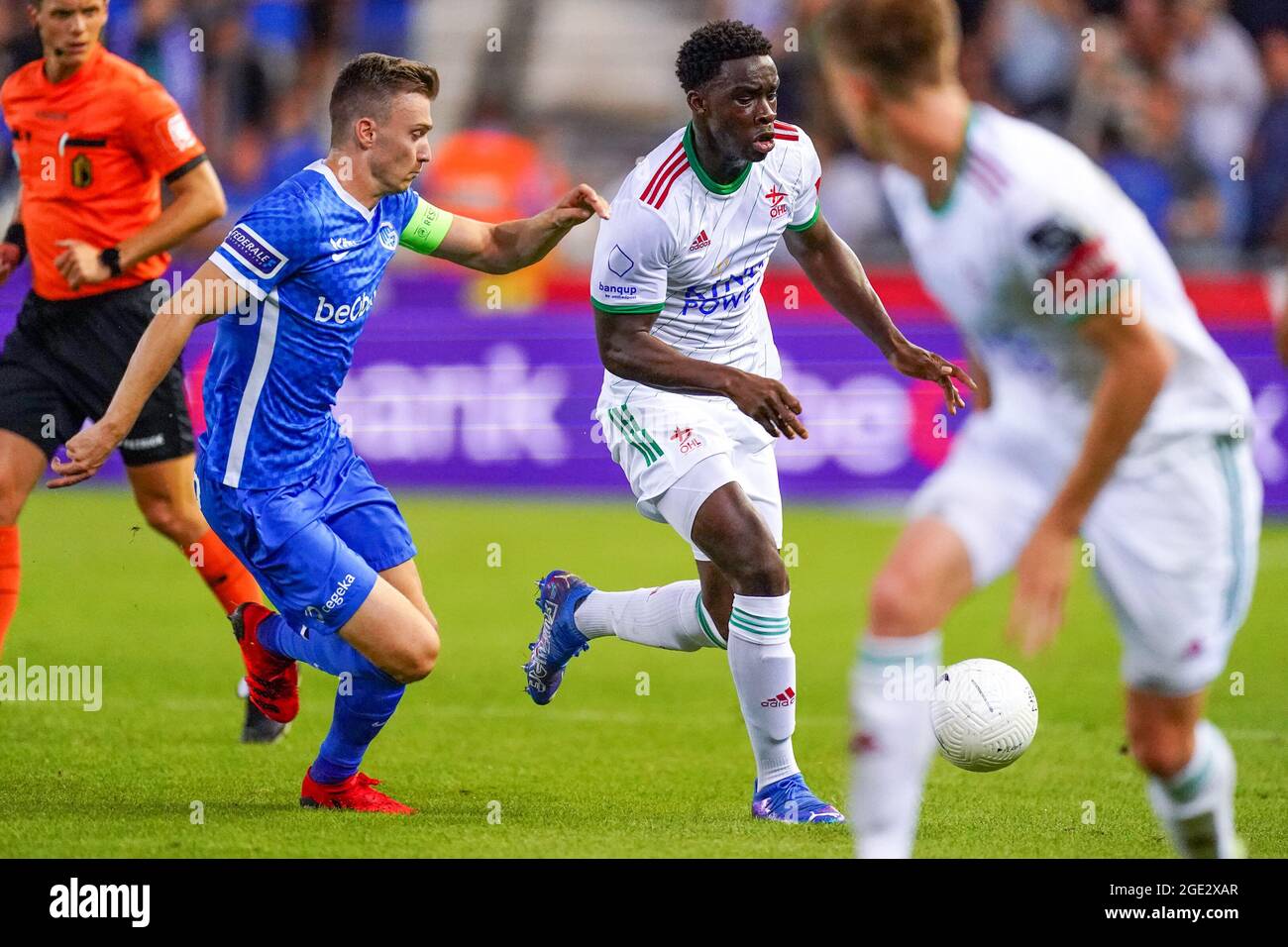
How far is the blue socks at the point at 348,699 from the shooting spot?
19.2 feet

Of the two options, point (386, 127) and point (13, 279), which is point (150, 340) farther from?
point (13, 279)

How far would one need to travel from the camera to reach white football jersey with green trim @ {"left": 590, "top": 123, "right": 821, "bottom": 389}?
618 cm

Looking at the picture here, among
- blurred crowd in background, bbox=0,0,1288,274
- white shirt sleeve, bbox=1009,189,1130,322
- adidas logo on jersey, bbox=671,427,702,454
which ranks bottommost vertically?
adidas logo on jersey, bbox=671,427,702,454

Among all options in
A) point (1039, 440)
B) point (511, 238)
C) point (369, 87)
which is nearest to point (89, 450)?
point (369, 87)

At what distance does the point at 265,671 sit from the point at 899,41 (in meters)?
3.27

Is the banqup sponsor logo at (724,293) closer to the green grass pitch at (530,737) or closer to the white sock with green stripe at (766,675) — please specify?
the white sock with green stripe at (766,675)

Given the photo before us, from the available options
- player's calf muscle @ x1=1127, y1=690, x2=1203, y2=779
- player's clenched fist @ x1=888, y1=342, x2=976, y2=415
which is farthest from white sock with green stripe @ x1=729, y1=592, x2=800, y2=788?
player's calf muscle @ x1=1127, y1=690, x2=1203, y2=779

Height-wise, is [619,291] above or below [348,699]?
above

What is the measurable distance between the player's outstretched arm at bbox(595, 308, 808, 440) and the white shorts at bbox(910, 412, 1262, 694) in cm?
124

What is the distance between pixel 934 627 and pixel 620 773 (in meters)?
2.80

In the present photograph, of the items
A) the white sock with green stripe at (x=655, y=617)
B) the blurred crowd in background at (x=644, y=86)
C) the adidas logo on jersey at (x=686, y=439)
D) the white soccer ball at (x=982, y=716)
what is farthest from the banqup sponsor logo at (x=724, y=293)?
the blurred crowd in background at (x=644, y=86)

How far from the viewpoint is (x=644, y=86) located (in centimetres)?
2045

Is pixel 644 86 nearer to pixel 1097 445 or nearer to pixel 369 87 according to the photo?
pixel 369 87

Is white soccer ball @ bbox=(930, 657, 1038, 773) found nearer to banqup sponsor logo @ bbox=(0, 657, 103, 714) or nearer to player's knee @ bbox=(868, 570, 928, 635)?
player's knee @ bbox=(868, 570, 928, 635)
